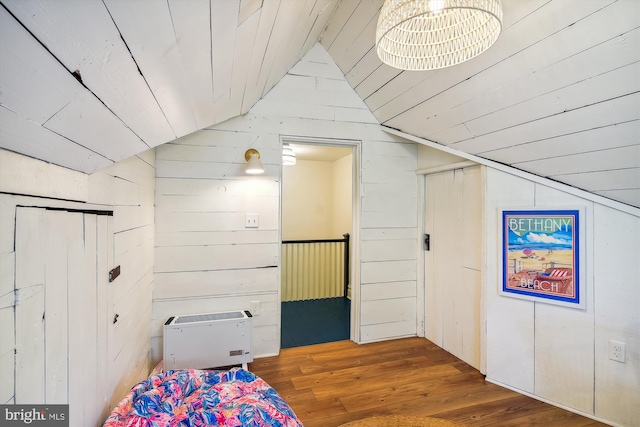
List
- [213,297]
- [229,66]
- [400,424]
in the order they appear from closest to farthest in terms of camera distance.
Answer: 1. [229,66]
2. [400,424]
3. [213,297]

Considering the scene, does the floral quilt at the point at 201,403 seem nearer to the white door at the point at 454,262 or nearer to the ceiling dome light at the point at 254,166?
the ceiling dome light at the point at 254,166

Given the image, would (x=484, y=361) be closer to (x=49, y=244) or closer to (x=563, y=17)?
(x=563, y=17)

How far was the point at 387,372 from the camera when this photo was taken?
2406 millimetres

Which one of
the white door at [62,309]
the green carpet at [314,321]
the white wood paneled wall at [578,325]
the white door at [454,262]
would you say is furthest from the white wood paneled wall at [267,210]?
the white door at [62,309]

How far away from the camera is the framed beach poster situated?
195 centimetres

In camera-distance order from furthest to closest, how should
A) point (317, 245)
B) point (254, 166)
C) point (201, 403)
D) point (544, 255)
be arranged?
point (317, 245), point (254, 166), point (544, 255), point (201, 403)

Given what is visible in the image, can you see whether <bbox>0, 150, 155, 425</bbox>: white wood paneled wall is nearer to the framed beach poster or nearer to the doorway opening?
the doorway opening

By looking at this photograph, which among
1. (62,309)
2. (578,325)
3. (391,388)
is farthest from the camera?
(391,388)

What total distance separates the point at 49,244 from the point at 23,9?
76 centimetres

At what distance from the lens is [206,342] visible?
7.50ft

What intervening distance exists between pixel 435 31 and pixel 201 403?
2.13 metres

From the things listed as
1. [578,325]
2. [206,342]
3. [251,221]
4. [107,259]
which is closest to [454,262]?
[578,325]

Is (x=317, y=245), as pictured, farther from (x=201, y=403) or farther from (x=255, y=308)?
(x=201, y=403)

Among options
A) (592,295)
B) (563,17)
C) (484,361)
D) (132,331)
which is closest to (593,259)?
(592,295)
